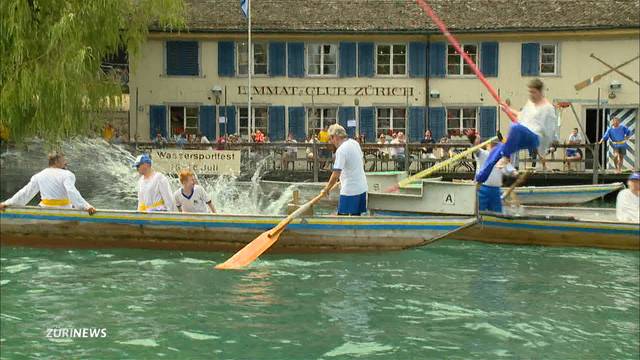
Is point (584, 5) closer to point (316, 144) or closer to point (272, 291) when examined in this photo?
point (316, 144)

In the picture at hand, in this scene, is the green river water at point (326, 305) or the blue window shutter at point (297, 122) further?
the blue window shutter at point (297, 122)

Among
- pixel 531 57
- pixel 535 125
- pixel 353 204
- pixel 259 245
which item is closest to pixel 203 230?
pixel 259 245

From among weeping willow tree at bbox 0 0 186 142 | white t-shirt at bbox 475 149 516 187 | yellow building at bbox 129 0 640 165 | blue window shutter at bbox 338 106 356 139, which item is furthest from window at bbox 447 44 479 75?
weeping willow tree at bbox 0 0 186 142

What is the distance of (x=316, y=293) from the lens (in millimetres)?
12258

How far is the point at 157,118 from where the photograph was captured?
34750 mm

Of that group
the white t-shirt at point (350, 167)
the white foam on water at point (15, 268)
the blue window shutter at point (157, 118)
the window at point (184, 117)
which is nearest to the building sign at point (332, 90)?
the window at point (184, 117)

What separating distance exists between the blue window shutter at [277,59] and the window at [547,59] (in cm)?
977

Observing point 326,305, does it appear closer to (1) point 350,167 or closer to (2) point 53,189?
(1) point 350,167

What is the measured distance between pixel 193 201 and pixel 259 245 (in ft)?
6.12

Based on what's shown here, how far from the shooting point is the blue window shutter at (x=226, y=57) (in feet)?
114

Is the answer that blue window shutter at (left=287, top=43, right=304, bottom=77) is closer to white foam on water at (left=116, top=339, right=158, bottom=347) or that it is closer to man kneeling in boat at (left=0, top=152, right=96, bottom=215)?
man kneeling in boat at (left=0, top=152, right=96, bottom=215)

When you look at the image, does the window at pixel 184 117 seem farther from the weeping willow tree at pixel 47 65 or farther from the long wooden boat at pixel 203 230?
the long wooden boat at pixel 203 230

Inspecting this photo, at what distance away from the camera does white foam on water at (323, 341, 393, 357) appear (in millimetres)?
9477

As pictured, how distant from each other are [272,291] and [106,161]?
1443cm
